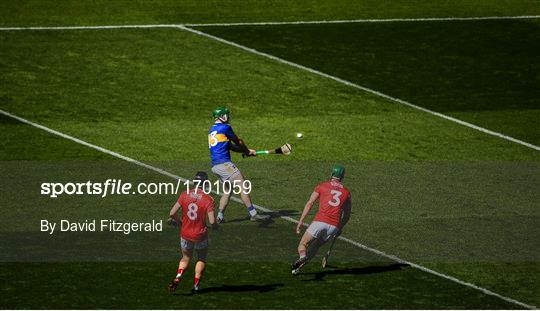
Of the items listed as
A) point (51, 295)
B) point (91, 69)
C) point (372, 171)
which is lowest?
point (51, 295)

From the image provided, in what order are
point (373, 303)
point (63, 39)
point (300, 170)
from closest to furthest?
point (373, 303), point (300, 170), point (63, 39)

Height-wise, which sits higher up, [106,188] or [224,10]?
[224,10]

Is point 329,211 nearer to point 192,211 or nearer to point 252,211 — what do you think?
point 192,211

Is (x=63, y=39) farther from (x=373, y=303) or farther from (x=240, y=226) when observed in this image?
(x=373, y=303)

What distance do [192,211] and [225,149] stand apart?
4.72m

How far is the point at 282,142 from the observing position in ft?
102

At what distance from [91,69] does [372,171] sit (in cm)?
1052

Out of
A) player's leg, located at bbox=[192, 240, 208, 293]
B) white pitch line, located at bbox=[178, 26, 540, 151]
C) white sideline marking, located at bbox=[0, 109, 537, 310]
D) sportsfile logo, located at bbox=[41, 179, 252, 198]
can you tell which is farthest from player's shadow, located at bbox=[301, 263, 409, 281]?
white pitch line, located at bbox=[178, 26, 540, 151]

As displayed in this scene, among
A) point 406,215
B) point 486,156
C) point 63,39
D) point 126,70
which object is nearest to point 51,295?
point 406,215

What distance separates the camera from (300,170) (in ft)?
96.5

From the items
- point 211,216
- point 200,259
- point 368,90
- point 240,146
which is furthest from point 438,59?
point 211,216

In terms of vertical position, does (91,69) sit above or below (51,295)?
above

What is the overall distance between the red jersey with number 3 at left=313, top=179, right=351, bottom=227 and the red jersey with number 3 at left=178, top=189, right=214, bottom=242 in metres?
2.19

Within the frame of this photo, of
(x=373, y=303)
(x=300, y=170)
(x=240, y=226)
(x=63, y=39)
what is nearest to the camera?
(x=373, y=303)
